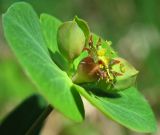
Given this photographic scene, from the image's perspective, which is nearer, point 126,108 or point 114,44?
point 126,108

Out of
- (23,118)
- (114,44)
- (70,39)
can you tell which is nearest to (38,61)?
(70,39)

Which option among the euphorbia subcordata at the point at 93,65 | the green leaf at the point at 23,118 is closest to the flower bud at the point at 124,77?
the euphorbia subcordata at the point at 93,65

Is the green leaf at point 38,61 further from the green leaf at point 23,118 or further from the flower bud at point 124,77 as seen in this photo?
the green leaf at point 23,118

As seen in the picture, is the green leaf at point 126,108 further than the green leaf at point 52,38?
No

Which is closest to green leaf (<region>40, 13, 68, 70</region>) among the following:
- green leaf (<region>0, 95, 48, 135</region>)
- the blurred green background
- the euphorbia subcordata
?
the euphorbia subcordata

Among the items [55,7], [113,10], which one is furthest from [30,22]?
[113,10]

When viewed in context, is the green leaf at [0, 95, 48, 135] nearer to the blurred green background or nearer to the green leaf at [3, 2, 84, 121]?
the green leaf at [3, 2, 84, 121]

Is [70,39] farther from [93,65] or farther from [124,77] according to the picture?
[124,77]
